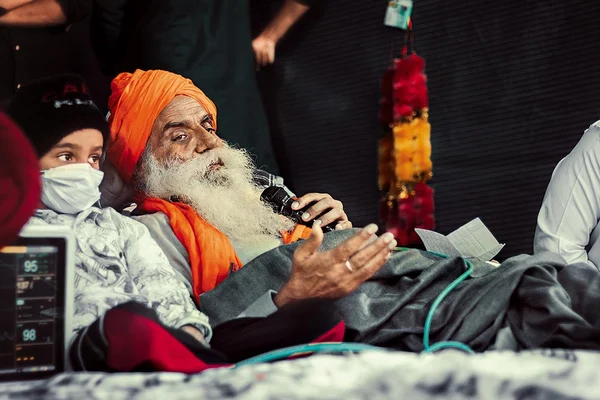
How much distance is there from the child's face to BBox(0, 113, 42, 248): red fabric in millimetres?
701

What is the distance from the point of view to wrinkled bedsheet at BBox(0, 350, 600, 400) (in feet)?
3.06

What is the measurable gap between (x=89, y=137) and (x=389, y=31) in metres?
1.28

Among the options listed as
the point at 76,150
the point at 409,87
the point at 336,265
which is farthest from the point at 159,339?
the point at 409,87

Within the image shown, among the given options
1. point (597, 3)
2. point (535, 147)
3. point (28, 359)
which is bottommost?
point (28, 359)

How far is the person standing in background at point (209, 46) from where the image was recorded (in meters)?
2.33

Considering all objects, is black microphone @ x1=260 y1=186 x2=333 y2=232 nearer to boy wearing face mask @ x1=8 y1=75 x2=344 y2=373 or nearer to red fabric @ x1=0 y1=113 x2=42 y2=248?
boy wearing face mask @ x1=8 y1=75 x2=344 y2=373

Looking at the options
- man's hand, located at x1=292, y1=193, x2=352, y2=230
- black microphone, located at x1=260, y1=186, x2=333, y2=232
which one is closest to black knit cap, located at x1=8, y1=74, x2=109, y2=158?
black microphone, located at x1=260, y1=186, x2=333, y2=232

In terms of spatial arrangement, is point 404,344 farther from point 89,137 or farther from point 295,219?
point 89,137

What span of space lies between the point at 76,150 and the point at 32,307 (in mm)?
675

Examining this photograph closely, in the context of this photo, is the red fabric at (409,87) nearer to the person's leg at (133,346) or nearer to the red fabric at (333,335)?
the red fabric at (333,335)

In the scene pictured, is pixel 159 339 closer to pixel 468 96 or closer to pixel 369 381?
pixel 369 381

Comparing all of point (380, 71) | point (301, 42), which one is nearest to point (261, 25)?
point (301, 42)

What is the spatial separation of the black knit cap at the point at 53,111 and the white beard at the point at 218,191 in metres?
0.34

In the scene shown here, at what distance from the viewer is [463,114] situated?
2723 mm
